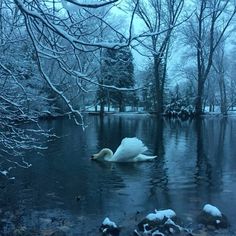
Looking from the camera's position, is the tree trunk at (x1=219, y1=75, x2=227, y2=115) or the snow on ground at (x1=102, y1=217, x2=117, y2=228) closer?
the snow on ground at (x1=102, y1=217, x2=117, y2=228)

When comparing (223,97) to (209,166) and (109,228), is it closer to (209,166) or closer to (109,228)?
(209,166)

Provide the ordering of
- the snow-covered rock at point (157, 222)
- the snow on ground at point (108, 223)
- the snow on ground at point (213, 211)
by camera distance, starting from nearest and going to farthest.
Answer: the snow-covered rock at point (157, 222)
the snow on ground at point (108, 223)
the snow on ground at point (213, 211)

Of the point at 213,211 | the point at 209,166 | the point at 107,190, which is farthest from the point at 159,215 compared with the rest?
the point at 209,166

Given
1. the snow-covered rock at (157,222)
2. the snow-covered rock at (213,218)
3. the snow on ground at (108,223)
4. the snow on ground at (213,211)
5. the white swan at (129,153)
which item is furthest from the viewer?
the white swan at (129,153)

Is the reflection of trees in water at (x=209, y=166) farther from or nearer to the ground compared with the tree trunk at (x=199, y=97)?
nearer to the ground

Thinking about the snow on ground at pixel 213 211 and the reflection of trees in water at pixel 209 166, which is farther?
the reflection of trees in water at pixel 209 166

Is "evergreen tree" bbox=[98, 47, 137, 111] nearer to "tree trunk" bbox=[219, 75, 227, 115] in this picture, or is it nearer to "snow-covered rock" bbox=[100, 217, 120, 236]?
"snow-covered rock" bbox=[100, 217, 120, 236]

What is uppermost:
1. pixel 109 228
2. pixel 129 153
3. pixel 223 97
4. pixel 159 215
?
pixel 223 97

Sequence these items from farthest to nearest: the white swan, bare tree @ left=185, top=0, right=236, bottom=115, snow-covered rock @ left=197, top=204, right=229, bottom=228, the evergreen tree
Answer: bare tree @ left=185, top=0, right=236, bottom=115 < the white swan < snow-covered rock @ left=197, top=204, right=229, bottom=228 < the evergreen tree

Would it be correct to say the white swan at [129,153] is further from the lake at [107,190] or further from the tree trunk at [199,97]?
the tree trunk at [199,97]

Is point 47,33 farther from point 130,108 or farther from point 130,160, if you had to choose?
point 130,108

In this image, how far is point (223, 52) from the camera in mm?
60406

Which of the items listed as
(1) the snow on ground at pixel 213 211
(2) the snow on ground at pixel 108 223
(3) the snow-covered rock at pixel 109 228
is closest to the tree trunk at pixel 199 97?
(1) the snow on ground at pixel 213 211

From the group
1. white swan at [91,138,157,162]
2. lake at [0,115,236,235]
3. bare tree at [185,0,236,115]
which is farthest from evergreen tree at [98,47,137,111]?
bare tree at [185,0,236,115]
